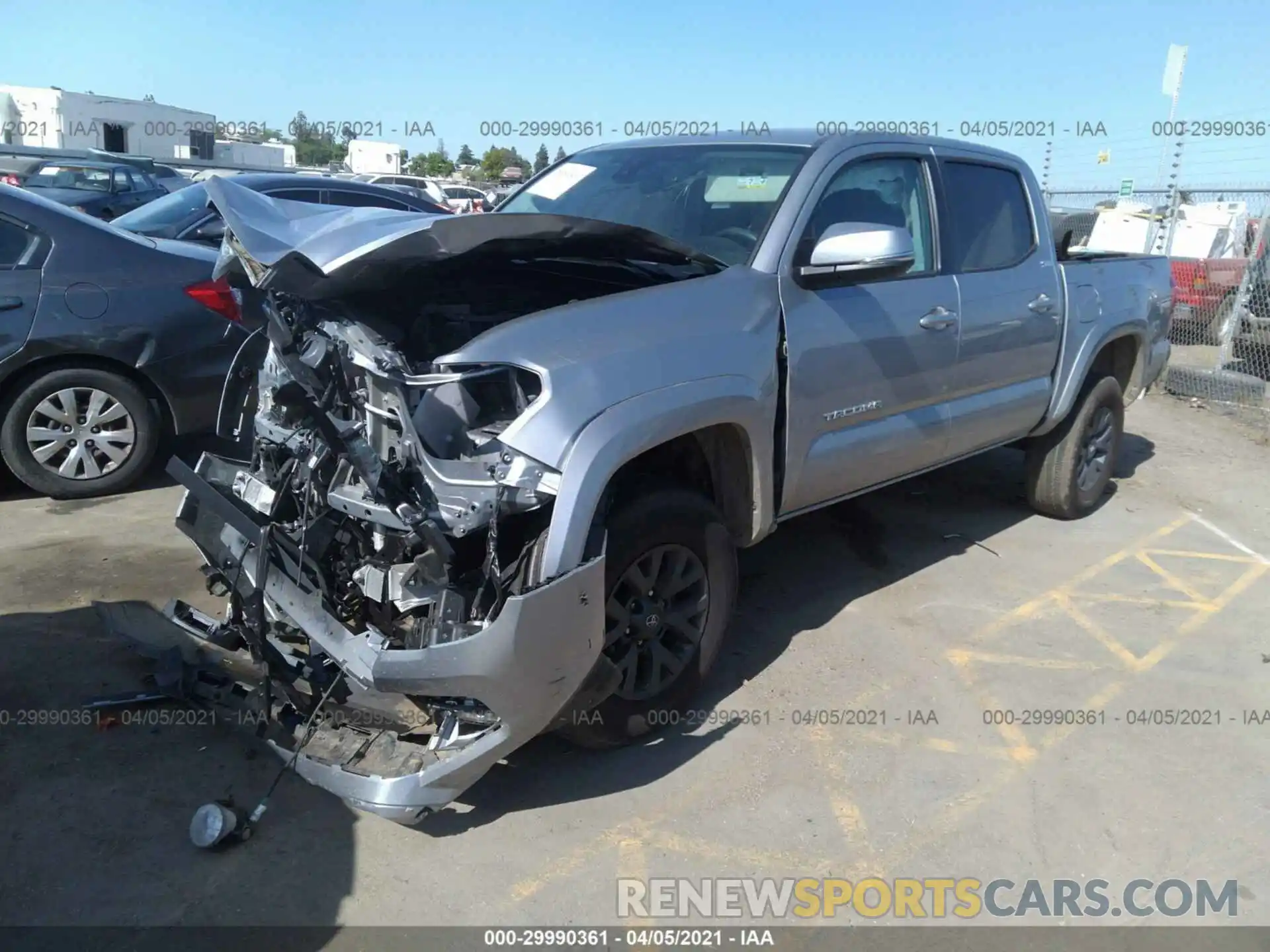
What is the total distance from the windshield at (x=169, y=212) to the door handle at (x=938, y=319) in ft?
19.9

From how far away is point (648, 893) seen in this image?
2881mm

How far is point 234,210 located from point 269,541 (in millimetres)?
1080

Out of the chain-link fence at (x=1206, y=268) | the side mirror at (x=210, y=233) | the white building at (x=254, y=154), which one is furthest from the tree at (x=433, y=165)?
the side mirror at (x=210, y=233)

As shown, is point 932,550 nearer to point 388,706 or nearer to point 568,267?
point 568,267

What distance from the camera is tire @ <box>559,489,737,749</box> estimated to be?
3.19 m

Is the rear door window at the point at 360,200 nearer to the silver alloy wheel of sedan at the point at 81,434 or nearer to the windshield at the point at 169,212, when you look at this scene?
the windshield at the point at 169,212

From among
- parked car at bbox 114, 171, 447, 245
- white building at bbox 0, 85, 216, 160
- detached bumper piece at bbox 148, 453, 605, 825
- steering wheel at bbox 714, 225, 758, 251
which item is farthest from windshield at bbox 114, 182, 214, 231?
white building at bbox 0, 85, 216, 160

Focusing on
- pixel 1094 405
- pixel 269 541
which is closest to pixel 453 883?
pixel 269 541

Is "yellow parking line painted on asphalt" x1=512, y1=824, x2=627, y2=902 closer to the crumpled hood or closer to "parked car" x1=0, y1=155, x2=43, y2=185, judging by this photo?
the crumpled hood

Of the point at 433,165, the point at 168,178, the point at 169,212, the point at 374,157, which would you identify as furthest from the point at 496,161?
the point at 169,212

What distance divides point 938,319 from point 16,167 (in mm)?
17794

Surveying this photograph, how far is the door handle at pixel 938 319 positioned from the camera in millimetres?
4332

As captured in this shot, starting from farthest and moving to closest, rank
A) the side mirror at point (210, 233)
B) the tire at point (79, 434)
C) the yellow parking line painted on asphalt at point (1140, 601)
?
1. the side mirror at point (210, 233)
2. the tire at point (79, 434)
3. the yellow parking line painted on asphalt at point (1140, 601)

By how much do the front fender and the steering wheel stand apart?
0.64 m
